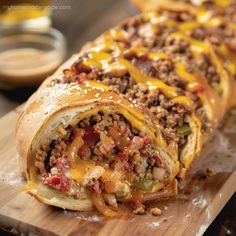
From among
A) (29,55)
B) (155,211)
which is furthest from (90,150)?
A: (29,55)

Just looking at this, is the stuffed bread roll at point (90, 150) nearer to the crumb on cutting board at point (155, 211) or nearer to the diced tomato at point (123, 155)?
the diced tomato at point (123, 155)

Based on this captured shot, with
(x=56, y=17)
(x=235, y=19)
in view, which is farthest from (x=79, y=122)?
(x=56, y=17)

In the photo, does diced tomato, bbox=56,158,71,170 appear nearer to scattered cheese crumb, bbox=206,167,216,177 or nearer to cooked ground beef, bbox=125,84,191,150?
cooked ground beef, bbox=125,84,191,150

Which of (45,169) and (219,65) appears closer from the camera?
(45,169)

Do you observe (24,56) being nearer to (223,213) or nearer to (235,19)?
(235,19)

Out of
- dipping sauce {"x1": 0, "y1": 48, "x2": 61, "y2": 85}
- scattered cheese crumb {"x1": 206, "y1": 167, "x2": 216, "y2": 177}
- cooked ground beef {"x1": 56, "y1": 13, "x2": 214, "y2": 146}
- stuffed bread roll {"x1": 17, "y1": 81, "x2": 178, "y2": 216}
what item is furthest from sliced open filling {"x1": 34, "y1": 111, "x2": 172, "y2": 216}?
dipping sauce {"x1": 0, "y1": 48, "x2": 61, "y2": 85}

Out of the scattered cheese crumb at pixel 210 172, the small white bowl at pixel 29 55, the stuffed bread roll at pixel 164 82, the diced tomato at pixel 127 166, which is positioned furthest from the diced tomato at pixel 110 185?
the small white bowl at pixel 29 55
